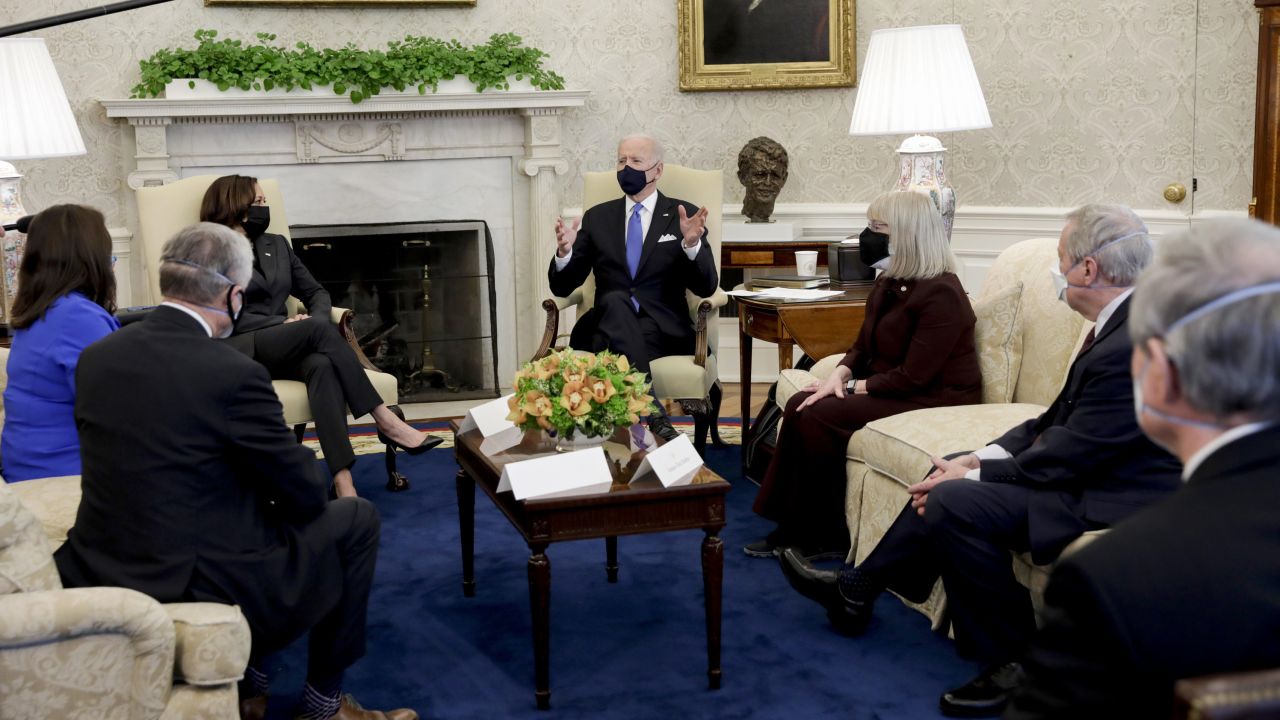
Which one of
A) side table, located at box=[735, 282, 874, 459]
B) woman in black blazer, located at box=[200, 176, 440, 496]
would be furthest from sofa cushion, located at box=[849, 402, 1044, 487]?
woman in black blazer, located at box=[200, 176, 440, 496]

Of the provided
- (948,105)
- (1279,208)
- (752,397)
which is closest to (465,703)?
(948,105)

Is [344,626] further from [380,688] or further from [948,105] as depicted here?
[948,105]

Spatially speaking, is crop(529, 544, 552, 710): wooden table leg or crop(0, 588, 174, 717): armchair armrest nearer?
crop(0, 588, 174, 717): armchair armrest

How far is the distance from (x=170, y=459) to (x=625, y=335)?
2.76 m

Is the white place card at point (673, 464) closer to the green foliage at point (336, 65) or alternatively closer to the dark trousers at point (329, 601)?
the dark trousers at point (329, 601)

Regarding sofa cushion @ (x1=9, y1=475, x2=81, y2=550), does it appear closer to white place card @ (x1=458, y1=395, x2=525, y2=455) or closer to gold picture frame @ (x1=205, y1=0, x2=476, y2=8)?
white place card @ (x1=458, y1=395, x2=525, y2=455)

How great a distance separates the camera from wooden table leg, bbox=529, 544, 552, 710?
3.27 meters

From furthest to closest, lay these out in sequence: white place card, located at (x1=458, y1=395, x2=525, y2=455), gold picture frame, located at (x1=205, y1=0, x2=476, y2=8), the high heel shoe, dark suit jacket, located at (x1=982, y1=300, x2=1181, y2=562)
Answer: gold picture frame, located at (x1=205, y1=0, x2=476, y2=8) → the high heel shoe → white place card, located at (x1=458, y1=395, x2=525, y2=455) → dark suit jacket, located at (x1=982, y1=300, x2=1181, y2=562)

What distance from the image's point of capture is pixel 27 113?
4.93m

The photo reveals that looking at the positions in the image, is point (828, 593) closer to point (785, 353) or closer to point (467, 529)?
point (467, 529)

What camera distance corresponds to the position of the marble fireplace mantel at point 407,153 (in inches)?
255

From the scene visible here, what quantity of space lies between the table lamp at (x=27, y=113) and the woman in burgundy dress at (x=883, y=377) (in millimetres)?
2943

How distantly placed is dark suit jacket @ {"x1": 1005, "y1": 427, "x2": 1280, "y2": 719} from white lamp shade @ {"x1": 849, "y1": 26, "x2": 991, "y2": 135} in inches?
162

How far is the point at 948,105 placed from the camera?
5457 mm
